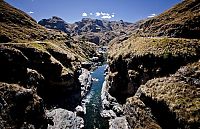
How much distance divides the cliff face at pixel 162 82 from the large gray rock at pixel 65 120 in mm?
9375

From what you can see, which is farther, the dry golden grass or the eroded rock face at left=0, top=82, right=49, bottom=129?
the dry golden grass

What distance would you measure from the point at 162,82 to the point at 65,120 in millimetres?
27619

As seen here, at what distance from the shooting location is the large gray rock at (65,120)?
186 ft

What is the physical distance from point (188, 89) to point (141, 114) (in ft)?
38.3

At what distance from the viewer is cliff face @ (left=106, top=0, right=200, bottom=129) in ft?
136

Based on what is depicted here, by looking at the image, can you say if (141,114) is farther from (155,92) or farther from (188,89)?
(188,89)

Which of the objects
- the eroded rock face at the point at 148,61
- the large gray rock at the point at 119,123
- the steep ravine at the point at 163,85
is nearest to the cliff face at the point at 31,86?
the large gray rock at the point at 119,123

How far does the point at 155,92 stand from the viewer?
4941 centimetres

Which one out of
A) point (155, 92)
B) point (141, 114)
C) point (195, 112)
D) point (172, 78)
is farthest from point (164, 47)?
point (195, 112)

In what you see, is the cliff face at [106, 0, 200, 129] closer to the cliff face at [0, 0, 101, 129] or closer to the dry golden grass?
the dry golden grass

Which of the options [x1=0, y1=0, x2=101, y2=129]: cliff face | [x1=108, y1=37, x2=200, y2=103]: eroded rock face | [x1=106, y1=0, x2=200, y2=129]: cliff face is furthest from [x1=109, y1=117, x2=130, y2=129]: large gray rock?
[x1=0, y1=0, x2=101, y2=129]: cliff face

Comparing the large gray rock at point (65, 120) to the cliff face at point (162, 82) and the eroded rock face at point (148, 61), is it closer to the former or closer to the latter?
the cliff face at point (162, 82)

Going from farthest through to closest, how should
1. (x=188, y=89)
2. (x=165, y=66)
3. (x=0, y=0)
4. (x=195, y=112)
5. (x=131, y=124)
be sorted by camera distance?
(x=0, y=0)
(x=165, y=66)
(x=131, y=124)
(x=188, y=89)
(x=195, y=112)

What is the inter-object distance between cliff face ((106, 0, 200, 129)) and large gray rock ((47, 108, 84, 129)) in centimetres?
937
